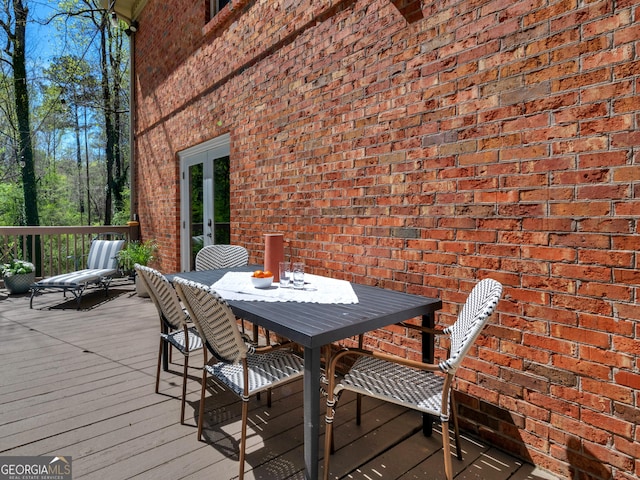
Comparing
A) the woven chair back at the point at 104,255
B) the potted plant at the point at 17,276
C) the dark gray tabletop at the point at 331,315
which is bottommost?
the potted plant at the point at 17,276

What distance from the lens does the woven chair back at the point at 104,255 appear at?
5.89 m

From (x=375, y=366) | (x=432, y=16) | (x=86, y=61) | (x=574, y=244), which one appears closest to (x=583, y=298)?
(x=574, y=244)

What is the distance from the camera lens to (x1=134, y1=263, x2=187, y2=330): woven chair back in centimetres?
212

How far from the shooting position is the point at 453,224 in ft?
6.81

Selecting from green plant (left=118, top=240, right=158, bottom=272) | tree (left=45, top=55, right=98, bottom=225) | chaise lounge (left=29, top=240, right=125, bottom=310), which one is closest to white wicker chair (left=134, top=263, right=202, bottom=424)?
chaise lounge (left=29, top=240, right=125, bottom=310)

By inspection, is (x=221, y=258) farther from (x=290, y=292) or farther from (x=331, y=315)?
(x=331, y=315)

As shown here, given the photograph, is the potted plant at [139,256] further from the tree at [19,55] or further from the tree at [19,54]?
the tree at [19,54]

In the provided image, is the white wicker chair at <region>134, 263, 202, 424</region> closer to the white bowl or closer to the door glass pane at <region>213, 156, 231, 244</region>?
the white bowl

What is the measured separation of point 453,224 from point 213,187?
11.5ft

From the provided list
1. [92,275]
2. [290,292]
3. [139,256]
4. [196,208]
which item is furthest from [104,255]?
[290,292]

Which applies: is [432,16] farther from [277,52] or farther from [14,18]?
[14,18]

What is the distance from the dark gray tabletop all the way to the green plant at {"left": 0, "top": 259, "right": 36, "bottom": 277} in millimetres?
5380

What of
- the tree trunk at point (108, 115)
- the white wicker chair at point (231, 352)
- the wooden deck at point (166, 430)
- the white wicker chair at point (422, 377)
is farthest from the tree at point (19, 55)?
the white wicker chair at point (422, 377)

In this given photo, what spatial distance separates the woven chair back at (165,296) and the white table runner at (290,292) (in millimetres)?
241
